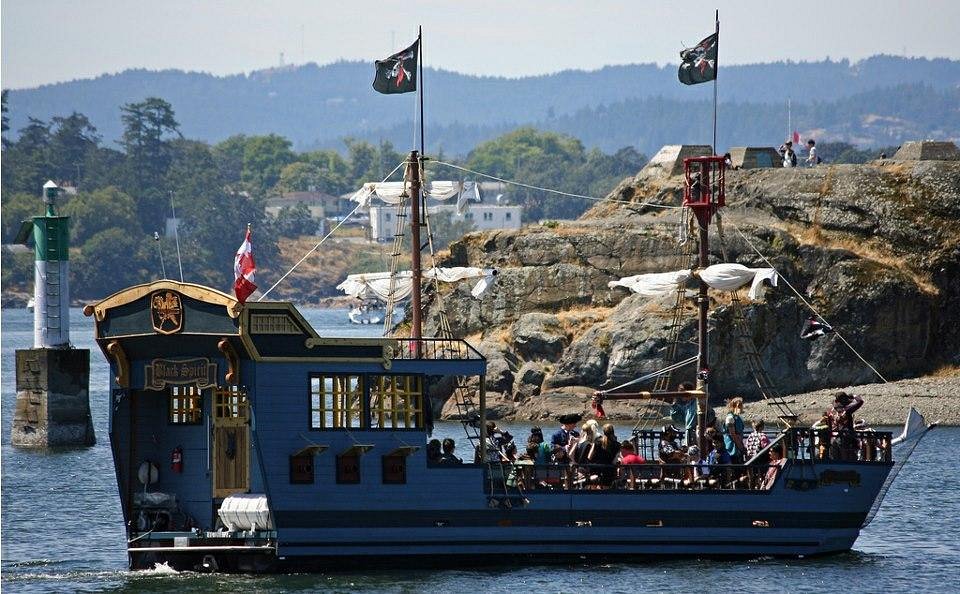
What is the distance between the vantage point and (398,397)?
3469 centimetres

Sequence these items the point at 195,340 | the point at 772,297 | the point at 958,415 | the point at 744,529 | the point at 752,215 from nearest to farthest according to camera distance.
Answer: the point at 195,340, the point at 744,529, the point at 958,415, the point at 772,297, the point at 752,215

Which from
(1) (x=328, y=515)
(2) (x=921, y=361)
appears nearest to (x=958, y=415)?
(2) (x=921, y=361)

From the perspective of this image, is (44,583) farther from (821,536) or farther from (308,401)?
(821,536)

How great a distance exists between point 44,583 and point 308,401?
19.6 feet

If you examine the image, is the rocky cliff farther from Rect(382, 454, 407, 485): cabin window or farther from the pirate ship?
Rect(382, 454, 407, 485): cabin window

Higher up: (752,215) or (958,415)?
(752,215)

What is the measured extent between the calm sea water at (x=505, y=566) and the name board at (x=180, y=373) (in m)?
3.44

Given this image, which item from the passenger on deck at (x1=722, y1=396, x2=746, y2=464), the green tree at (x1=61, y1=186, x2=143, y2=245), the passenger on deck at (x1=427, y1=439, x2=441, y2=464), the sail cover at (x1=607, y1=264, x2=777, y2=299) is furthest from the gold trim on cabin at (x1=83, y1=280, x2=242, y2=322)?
the green tree at (x1=61, y1=186, x2=143, y2=245)

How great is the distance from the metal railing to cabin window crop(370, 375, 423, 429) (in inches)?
→ 65.9

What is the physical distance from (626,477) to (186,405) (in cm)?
844

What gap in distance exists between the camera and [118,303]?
1318 inches

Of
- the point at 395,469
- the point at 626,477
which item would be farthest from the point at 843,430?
the point at 395,469

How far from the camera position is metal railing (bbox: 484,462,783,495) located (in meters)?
34.8

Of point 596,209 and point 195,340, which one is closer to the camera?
point 195,340
